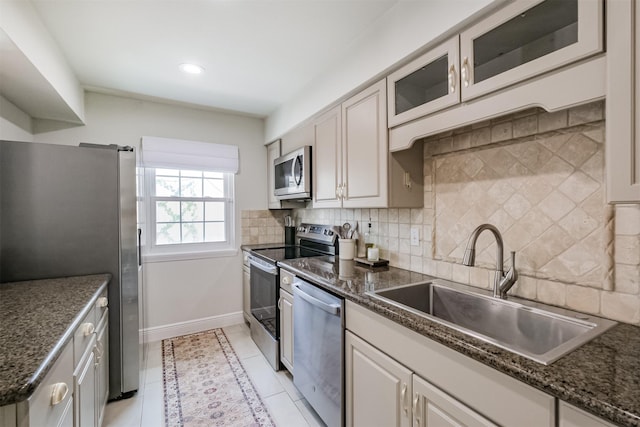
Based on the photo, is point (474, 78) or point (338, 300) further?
point (338, 300)

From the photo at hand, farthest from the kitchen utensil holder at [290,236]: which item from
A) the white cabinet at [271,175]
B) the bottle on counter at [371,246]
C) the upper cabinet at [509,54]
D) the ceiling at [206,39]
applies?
the upper cabinet at [509,54]

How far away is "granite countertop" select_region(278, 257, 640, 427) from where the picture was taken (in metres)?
0.63

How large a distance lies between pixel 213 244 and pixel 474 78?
2.94 metres

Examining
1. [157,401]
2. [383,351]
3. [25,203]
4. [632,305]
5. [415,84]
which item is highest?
[415,84]

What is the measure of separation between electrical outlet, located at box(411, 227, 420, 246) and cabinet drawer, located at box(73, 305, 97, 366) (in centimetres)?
182

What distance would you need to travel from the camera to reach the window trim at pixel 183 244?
2.93 m

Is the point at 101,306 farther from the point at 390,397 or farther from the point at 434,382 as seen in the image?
the point at 434,382

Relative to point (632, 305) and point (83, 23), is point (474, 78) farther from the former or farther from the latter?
point (83, 23)

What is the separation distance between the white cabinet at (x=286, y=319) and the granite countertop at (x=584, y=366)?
0.99 metres

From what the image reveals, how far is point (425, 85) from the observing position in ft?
4.94

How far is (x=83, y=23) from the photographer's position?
1701mm

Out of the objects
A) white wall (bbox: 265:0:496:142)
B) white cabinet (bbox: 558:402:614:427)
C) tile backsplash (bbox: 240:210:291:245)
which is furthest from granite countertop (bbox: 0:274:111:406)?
white wall (bbox: 265:0:496:142)

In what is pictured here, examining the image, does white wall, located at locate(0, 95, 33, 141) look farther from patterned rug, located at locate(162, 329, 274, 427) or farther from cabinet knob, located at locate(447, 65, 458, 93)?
cabinet knob, located at locate(447, 65, 458, 93)

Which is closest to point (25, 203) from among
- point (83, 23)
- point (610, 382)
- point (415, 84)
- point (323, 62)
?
point (83, 23)
